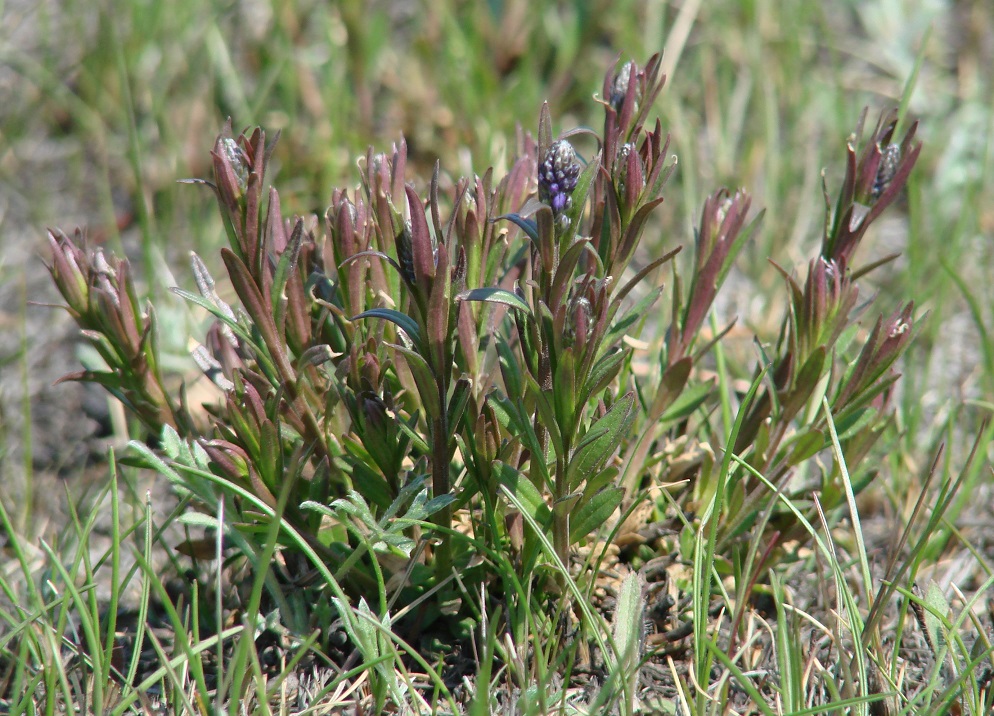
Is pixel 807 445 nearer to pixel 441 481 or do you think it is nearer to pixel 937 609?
pixel 937 609

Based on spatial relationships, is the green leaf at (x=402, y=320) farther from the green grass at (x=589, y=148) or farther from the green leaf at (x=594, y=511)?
the green grass at (x=589, y=148)

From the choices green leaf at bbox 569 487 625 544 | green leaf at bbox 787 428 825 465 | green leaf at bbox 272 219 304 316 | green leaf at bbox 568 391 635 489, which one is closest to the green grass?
green leaf at bbox 787 428 825 465

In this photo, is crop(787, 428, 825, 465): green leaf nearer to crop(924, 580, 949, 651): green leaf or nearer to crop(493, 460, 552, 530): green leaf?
crop(924, 580, 949, 651): green leaf

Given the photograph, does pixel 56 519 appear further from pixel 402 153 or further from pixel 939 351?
pixel 939 351

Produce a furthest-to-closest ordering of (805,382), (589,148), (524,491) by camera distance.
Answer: (589,148) < (805,382) < (524,491)

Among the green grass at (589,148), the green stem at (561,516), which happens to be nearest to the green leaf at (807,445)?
the green grass at (589,148)

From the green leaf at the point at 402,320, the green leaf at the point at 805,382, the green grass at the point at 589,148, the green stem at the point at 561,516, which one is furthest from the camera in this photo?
the green grass at the point at 589,148

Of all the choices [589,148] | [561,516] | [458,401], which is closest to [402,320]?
[458,401]
